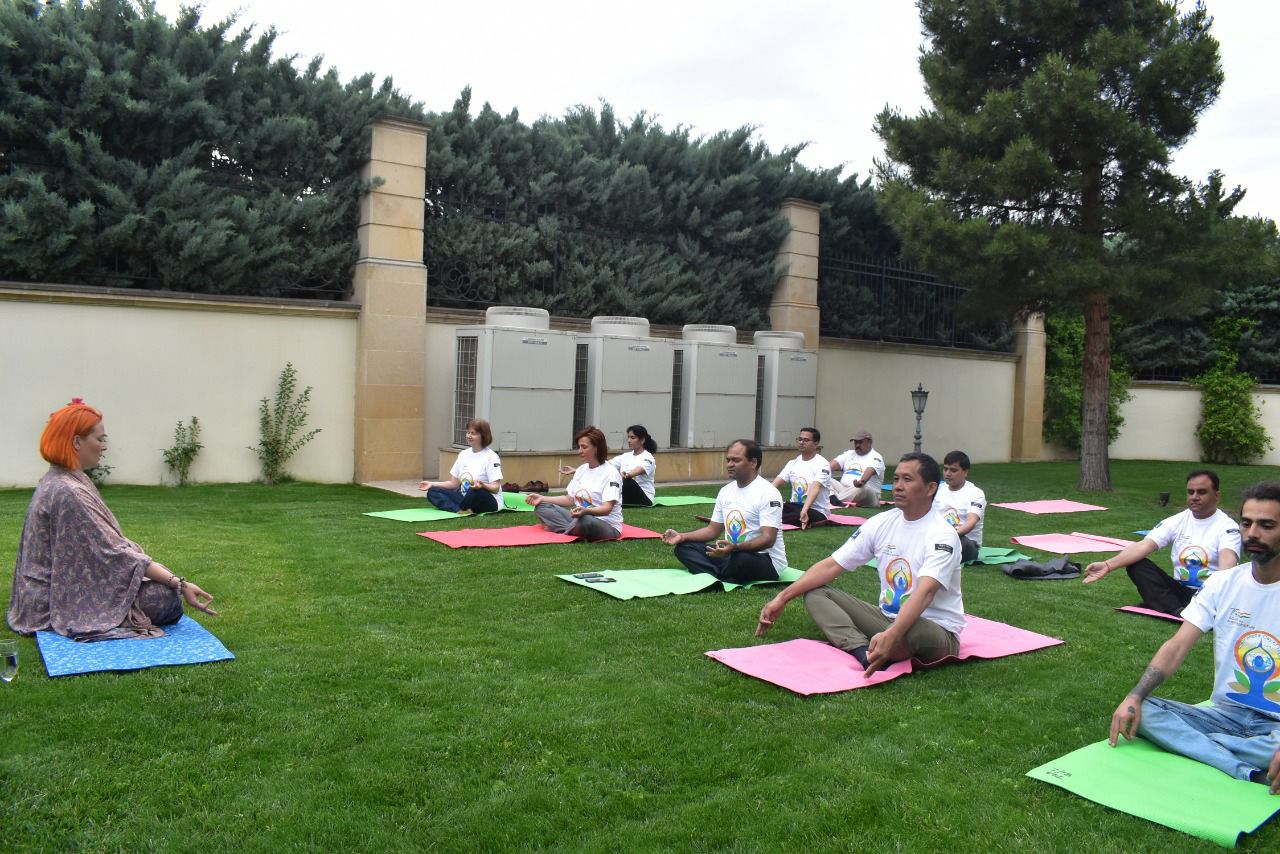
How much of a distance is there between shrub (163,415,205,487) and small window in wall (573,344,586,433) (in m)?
4.99

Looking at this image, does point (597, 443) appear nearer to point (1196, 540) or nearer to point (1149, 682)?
point (1196, 540)

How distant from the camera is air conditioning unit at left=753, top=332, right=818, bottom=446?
1673cm

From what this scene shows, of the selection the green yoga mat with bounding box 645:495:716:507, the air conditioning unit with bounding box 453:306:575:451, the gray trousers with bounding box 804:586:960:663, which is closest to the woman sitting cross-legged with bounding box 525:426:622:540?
the green yoga mat with bounding box 645:495:716:507

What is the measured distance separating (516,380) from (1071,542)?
7.06 metres

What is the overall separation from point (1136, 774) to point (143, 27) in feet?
44.7

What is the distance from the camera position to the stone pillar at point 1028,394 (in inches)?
893

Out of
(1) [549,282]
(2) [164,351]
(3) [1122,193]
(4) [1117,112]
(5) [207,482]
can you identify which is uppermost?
(4) [1117,112]

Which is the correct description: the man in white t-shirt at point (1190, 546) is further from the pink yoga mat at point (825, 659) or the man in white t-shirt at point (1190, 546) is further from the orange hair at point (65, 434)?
the orange hair at point (65, 434)

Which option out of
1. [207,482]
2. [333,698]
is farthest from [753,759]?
[207,482]

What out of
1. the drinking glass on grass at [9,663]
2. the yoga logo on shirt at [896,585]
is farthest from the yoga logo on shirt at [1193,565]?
the drinking glass on grass at [9,663]

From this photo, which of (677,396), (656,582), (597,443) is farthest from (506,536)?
(677,396)

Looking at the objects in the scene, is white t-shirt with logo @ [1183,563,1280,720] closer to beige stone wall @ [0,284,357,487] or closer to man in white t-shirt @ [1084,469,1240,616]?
man in white t-shirt @ [1084,469,1240,616]

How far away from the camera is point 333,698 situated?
467cm

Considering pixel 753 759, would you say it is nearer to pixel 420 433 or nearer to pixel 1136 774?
pixel 1136 774
